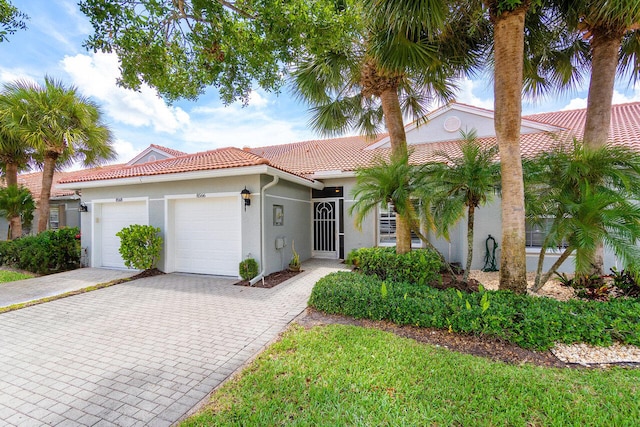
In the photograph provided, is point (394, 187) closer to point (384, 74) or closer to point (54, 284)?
point (384, 74)

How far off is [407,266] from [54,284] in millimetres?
10389

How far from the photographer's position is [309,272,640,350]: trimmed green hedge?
159 inches

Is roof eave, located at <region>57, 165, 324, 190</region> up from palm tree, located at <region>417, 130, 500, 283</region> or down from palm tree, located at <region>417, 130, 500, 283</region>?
up

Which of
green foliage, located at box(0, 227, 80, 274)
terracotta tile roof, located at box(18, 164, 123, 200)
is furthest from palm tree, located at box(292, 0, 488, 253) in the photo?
terracotta tile roof, located at box(18, 164, 123, 200)

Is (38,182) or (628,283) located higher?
(38,182)

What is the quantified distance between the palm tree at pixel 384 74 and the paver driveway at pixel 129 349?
4.25 metres

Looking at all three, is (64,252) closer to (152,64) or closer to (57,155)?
(57,155)

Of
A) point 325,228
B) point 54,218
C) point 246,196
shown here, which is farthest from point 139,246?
point 54,218

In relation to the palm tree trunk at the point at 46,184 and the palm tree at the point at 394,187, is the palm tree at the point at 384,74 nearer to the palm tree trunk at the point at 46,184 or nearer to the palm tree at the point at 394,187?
the palm tree at the point at 394,187

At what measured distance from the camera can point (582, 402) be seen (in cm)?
284

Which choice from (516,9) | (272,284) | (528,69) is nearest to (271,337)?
(272,284)

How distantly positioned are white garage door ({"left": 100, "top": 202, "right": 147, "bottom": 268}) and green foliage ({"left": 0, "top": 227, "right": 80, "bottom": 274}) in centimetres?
174

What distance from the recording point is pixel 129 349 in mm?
4281

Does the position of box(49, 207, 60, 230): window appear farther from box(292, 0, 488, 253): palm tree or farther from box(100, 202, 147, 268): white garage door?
box(292, 0, 488, 253): palm tree
